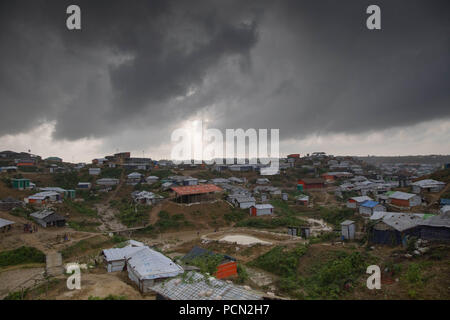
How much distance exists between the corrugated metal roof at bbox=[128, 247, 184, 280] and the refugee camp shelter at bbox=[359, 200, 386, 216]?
29547 mm

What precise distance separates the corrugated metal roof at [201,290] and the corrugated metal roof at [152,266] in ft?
7.19

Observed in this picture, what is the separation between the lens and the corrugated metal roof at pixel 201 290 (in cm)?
1073

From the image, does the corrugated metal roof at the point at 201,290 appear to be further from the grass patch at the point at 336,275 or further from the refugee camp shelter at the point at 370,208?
the refugee camp shelter at the point at 370,208

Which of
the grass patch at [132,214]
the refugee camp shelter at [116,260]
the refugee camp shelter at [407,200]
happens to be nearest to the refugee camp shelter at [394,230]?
the refugee camp shelter at [407,200]

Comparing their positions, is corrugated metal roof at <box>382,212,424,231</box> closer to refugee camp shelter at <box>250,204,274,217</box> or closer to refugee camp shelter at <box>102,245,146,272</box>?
refugee camp shelter at <box>102,245,146,272</box>

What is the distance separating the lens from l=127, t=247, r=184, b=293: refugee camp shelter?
585 inches

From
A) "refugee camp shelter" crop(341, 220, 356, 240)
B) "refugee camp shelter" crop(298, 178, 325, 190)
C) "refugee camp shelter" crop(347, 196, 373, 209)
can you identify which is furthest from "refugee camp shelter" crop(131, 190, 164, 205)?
"refugee camp shelter" crop(298, 178, 325, 190)

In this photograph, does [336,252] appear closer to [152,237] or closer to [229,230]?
[229,230]

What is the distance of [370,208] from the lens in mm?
35500

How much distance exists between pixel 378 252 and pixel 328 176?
53.4 m

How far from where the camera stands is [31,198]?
40469 millimetres

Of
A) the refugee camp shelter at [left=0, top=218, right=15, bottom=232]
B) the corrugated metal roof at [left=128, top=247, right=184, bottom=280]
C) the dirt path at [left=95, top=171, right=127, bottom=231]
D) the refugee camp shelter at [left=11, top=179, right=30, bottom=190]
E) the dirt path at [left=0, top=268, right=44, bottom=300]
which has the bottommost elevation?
the dirt path at [left=95, top=171, right=127, bottom=231]
